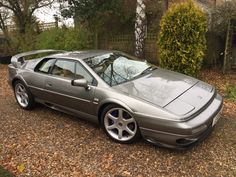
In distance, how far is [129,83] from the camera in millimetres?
4422

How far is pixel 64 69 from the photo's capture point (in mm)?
5039

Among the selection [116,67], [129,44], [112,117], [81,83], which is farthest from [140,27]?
[112,117]

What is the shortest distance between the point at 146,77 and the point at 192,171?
1.77 metres

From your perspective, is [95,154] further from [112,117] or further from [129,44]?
[129,44]

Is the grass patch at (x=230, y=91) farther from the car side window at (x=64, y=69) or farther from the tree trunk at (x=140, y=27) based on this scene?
the car side window at (x=64, y=69)

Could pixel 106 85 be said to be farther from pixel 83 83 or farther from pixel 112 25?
pixel 112 25

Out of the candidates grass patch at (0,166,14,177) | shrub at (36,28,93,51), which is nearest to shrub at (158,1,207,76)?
shrub at (36,28,93,51)

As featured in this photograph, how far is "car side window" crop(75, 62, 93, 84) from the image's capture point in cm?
456

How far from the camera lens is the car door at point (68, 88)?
454 cm

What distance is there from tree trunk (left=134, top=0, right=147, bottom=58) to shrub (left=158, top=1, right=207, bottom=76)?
1.72m

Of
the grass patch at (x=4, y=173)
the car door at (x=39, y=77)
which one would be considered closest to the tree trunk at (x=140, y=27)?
the car door at (x=39, y=77)

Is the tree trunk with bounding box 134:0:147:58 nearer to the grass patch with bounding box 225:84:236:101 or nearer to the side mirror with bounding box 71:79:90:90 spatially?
the grass patch with bounding box 225:84:236:101

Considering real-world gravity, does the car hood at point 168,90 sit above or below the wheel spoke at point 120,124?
above

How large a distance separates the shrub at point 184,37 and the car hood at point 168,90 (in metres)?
2.73
